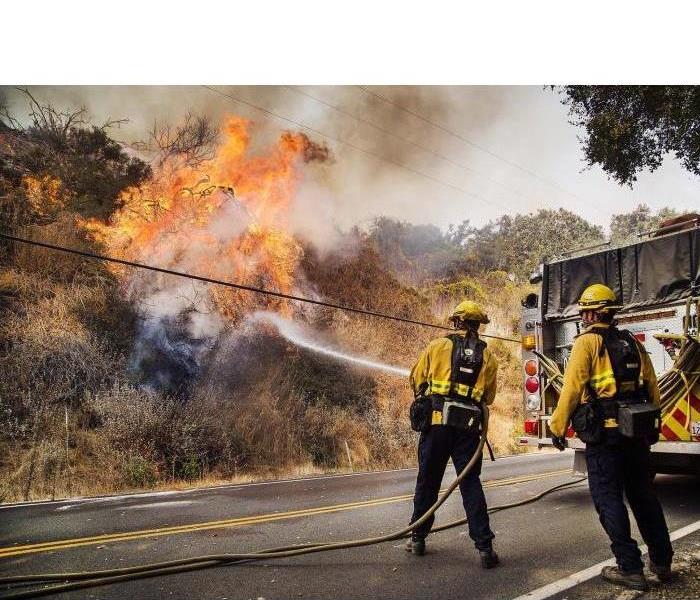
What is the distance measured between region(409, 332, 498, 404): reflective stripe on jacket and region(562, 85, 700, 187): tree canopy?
6.03m

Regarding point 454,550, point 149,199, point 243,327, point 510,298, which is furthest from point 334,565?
point 510,298

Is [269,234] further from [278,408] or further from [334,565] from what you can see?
[334,565]

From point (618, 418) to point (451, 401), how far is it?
1017 mm

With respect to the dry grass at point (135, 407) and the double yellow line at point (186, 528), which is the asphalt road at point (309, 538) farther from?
the dry grass at point (135, 407)

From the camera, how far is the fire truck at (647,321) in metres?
4.95

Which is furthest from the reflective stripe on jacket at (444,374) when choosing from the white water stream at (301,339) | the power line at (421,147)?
the white water stream at (301,339)

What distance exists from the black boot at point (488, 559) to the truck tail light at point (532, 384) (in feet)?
9.53

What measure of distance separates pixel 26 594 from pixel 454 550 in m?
2.58

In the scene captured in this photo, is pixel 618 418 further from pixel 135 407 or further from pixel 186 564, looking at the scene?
pixel 135 407

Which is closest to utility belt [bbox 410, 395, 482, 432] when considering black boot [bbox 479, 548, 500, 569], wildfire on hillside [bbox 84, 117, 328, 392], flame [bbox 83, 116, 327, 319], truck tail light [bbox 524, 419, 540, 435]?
black boot [bbox 479, 548, 500, 569]

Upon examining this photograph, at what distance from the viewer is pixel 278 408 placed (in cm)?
1141

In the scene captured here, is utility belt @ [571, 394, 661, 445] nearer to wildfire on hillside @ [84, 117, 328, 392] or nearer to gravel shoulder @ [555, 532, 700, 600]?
gravel shoulder @ [555, 532, 700, 600]

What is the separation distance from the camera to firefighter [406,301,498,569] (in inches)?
152

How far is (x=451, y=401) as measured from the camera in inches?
153
